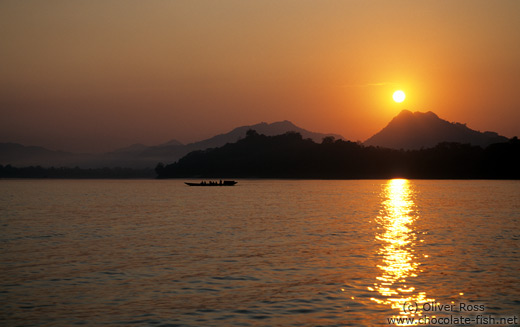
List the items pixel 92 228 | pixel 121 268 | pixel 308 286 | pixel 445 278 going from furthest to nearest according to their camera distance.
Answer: pixel 92 228, pixel 121 268, pixel 445 278, pixel 308 286

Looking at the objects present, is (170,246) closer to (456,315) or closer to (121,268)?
(121,268)

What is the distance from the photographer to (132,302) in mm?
27188

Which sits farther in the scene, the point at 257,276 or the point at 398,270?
the point at 398,270

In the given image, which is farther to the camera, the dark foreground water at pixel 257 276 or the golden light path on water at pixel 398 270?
the golden light path on water at pixel 398 270

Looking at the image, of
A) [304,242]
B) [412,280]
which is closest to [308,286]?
[412,280]

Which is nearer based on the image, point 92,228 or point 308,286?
point 308,286

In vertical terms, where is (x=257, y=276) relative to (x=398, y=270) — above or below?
below

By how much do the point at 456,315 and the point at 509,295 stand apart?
5.37 metres

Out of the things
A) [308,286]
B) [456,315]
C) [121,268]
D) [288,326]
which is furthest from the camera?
[121,268]

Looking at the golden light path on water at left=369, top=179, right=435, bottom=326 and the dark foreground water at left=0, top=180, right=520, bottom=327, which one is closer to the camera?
the dark foreground water at left=0, top=180, right=520, bottom=327

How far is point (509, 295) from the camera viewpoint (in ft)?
93.3

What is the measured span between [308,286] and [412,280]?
6.49m

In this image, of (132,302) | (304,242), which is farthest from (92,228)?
(132,302)

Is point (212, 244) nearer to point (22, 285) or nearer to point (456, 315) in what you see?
point (22, 285)
